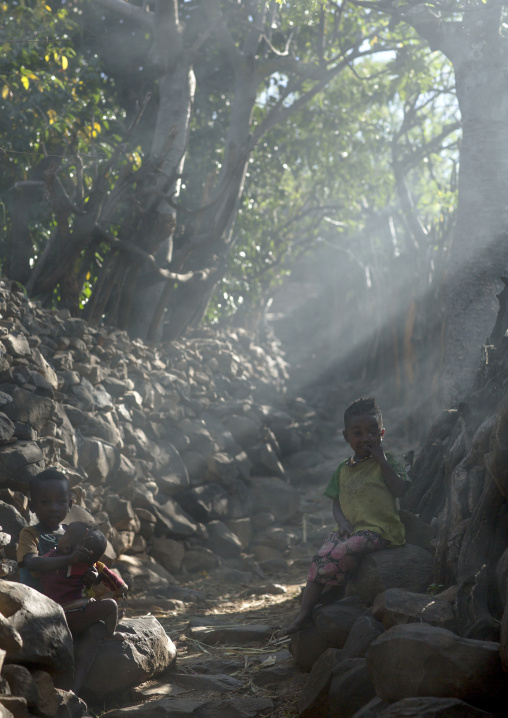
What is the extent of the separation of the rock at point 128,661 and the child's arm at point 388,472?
4.67ft

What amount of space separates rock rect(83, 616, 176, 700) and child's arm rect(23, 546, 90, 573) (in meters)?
0.45

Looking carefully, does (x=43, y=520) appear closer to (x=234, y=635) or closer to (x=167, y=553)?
(x=234, y=635)

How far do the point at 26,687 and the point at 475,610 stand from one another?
167cm

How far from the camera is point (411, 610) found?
2.80 m

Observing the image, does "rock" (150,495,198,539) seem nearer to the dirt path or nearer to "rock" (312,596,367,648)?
Result: the dirt path

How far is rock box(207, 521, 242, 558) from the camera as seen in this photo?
650 centimetres

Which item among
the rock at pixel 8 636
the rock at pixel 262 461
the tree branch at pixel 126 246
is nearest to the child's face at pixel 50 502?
the rock at pixel 8 636

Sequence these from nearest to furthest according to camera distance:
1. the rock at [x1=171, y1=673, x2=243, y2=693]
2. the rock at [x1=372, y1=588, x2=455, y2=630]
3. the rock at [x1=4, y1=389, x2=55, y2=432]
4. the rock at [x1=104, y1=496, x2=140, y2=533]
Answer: the rock at [x1=372, y1=588, x2=455, y2=630] → the rock at [x1=171, y1=673, x2=243, y2=693] → the rock at [x1=4, y1=389, x2=55, y2=432] → the rock at [x1=104, y1=496, x2=140, y2=533]

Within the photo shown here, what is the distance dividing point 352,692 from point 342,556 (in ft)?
2.88

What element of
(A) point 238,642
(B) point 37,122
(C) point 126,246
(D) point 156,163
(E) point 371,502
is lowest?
(A) point 238,642

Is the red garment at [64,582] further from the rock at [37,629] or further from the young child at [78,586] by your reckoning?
the rock at [37,629]

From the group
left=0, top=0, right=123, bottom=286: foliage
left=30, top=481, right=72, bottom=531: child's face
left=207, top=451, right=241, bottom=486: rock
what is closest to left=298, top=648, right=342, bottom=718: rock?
left=30, top=481, right=72, bottom=531: child's face

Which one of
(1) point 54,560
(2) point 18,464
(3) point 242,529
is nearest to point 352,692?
(1) point 54,560

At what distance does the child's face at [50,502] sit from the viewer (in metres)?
3.29
